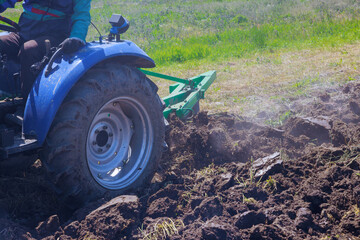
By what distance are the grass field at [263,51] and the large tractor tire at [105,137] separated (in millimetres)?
725

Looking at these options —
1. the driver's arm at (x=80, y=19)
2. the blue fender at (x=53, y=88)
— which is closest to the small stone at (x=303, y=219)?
the blue fender at (x=53, y=88)

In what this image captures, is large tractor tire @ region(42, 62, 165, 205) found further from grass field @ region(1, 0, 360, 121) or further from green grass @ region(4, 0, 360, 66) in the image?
green grass @ region(4, 0, 360, 66)

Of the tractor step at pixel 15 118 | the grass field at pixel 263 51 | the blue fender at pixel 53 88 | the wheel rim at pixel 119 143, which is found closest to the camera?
the blue fender at pixel 53 88

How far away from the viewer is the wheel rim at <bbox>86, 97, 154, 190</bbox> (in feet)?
11.0

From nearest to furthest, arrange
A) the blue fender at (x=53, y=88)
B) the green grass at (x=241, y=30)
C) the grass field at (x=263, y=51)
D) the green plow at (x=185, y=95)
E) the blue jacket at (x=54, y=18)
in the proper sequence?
the blue fender at (x=53, y=88) → the blue jacket at (x=54, y=18) → the green plow at (x=185, y=95) → the grass field at (x=263, y=51) → the green grass at (x=241, y=30)

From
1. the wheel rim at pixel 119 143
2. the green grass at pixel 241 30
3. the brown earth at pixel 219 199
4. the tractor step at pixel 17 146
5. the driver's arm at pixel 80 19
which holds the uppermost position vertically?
the driver's arm at pixel 80 19

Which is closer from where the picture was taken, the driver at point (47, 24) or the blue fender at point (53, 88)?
the blue fender at point (53, 88)

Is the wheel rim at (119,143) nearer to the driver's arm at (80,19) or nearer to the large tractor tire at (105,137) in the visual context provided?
the large tractor tire at (105,137)

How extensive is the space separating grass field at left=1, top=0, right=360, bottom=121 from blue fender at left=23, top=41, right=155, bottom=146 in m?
0.65

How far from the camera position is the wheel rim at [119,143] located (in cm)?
335

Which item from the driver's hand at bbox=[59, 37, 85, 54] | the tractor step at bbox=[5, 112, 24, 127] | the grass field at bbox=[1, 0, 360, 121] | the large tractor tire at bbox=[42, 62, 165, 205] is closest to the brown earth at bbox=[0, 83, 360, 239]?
the large tractor tire at bbox=[42, 62, 165, 205]

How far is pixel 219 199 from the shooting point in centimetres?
319

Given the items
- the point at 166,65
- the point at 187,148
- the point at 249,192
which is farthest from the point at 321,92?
the point at 166,65

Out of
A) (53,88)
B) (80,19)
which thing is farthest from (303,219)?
(80,19)
